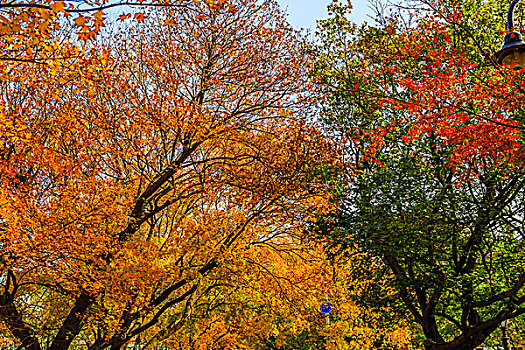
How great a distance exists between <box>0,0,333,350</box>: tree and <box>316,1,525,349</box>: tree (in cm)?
161

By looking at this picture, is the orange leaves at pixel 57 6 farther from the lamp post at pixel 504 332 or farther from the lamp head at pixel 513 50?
the lamp post at pixel 504 332

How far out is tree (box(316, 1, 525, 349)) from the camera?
1024 centimetres

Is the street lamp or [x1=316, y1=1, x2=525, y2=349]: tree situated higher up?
[x1=316, y1=1, x2=525, y2=349]: tree

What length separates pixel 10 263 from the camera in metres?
9.31

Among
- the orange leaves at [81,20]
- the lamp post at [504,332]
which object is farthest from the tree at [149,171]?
the lamp post at [504,332]

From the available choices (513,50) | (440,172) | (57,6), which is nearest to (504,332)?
(440,172)

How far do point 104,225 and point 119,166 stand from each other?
2.29 m

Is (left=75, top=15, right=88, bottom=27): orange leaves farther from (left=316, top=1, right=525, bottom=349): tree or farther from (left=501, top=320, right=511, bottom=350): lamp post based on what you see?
(left=501, top=320, right=511, bottom=350): lamp post

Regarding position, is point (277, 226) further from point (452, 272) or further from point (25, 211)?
point (25, 211)

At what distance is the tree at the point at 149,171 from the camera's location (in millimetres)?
10344

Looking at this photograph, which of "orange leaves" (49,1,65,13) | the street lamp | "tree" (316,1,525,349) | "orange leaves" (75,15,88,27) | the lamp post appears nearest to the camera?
"orange leaves" (49,1,65,13)

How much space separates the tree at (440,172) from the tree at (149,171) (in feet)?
5.30

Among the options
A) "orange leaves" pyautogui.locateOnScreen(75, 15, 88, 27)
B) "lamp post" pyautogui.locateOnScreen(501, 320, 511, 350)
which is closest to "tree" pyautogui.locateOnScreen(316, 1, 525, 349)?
"lamp post" pyautogui.locateOnScreen(501, 320, 511, 350)

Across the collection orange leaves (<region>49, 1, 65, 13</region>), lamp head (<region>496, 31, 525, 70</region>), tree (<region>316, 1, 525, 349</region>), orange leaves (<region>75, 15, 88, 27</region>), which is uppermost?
tree (<region>316, 1, 525, 349</region>)
